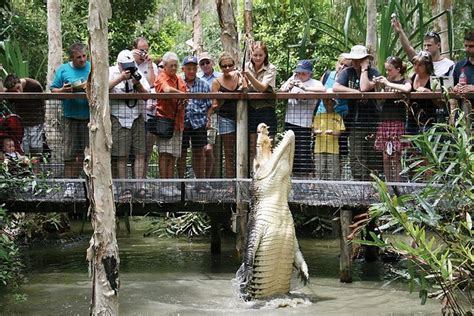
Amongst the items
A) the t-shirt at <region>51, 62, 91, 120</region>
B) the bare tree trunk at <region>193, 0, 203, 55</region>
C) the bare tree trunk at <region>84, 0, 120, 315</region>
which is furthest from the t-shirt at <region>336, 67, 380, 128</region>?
the bare tree trunk at <region>193, 0, 203, 55</region>

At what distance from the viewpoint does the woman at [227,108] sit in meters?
9.75

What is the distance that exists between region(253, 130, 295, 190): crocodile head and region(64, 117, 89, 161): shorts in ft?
6.32

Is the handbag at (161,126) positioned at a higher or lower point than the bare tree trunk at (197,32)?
lower

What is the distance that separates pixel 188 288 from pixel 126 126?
1821 mm

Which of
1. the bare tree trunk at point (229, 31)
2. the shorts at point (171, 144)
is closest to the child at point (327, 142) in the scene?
the shorts at point (171, 144)

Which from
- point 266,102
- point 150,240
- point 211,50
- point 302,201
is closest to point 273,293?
point 302,201

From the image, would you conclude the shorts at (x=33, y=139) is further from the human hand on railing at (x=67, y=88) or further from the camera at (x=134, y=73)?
the camera at (x=134, y=73)

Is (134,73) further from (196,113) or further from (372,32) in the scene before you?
(372,32)

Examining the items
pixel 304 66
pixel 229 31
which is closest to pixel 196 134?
pixel 304 66

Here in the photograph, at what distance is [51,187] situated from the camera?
9406 millimetres

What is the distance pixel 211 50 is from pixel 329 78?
12.8m

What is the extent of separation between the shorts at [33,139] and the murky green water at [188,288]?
56.6 inches

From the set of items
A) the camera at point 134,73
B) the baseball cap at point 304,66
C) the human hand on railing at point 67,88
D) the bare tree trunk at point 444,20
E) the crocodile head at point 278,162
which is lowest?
the crocodile head at point 278,162

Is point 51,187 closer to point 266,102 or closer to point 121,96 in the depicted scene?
point 121,96
